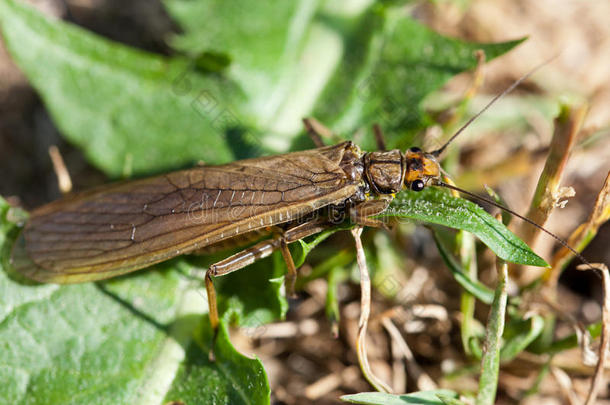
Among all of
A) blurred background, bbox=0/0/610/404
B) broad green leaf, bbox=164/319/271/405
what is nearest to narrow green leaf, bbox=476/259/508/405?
blurred background, bbox=0/0/610/404

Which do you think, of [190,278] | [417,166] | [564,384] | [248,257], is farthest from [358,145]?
[564,384]

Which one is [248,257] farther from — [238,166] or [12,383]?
[12,383]

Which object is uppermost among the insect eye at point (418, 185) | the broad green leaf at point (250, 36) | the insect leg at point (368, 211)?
the broad green leaf at point (250, 36)

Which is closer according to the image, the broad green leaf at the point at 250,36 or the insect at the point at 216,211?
the insect at the point at 216,211

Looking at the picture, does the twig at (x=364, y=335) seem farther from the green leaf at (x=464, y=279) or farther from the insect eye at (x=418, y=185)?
the insect eye at (x=418, y=185)

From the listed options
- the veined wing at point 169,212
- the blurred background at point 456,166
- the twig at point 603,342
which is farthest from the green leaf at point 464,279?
the veined wing at point 169,212

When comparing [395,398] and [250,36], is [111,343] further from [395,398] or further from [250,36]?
[250,36]

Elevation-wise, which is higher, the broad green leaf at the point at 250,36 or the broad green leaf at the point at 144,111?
the broad green leaf at the point at 250,36

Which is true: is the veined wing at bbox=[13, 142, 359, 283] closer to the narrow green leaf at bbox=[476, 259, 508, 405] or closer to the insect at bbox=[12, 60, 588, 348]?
the insect at bbox=[12, 60, 588, 348]
